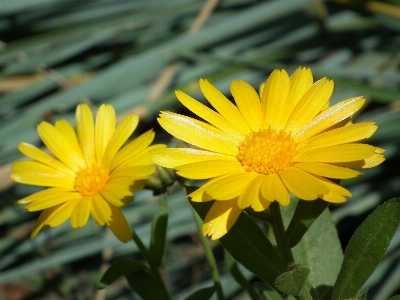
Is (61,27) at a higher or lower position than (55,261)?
higher

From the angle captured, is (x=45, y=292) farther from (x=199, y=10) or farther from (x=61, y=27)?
(x=199, y=10)

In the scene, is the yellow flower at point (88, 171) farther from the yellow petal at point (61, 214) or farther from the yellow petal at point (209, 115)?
the yellow petal at point (209, 115)

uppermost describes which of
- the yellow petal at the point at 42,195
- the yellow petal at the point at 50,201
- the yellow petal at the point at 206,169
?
the yellow petal at the point at 42,195

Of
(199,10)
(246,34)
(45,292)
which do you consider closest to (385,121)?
(246,34)

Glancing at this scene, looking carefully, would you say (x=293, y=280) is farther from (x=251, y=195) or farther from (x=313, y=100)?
(x=313, y=100)

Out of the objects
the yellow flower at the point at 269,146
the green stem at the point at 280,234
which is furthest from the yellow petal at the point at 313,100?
the green stem at the point at 280,234

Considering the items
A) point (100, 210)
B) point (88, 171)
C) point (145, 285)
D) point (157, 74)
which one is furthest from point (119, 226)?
point (157, 74)

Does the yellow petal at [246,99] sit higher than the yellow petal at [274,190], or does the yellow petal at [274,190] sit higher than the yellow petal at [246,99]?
the yellow petal at [246,99]
